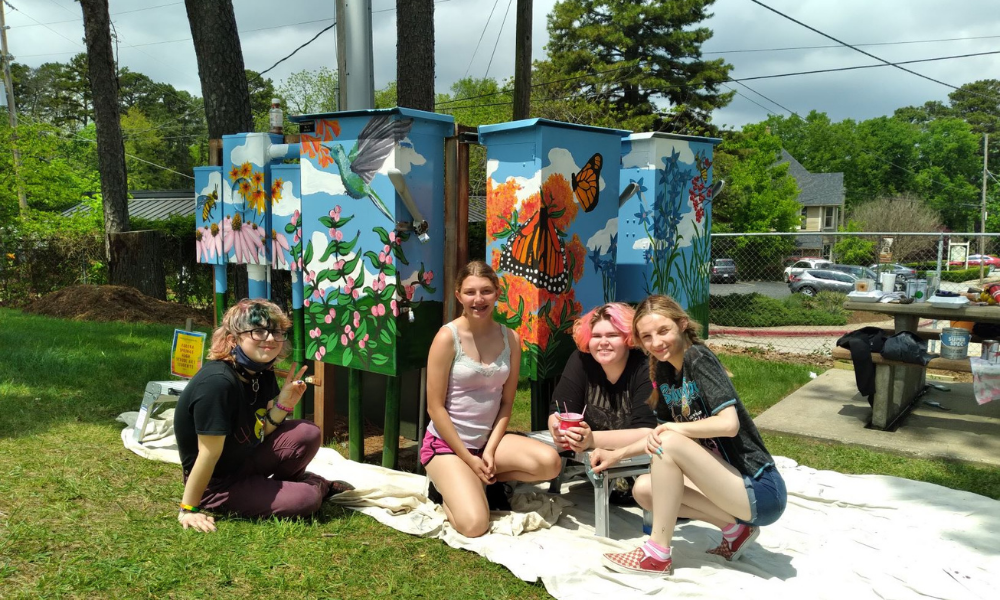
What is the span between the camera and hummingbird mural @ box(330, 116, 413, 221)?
3.69m

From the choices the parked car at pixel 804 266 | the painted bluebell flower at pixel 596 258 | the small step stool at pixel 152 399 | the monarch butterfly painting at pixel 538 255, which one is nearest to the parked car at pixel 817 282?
the parked car at pixel 804 266

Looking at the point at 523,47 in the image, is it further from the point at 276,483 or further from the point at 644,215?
the point at 276,483

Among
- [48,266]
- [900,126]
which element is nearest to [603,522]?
[48,266]

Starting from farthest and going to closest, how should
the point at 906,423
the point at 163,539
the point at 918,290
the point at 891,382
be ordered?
the point at 918,290 < the point at 906,423 < the point at 891,382 < the point at 163,539

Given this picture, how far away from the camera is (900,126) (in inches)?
Answer: 2746

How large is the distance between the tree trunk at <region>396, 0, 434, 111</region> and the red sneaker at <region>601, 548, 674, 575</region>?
4999 mm

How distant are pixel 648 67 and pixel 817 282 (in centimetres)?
871

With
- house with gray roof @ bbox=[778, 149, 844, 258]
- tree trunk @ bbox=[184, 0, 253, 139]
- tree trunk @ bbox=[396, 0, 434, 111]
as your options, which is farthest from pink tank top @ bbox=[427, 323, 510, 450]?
house with gray roof @ bbox=[778, 149, 844, 258]

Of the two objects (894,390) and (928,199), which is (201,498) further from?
(928,199)

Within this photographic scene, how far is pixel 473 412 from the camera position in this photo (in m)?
3.42

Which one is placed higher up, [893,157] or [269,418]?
[893,157]

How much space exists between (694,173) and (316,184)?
8.37ft

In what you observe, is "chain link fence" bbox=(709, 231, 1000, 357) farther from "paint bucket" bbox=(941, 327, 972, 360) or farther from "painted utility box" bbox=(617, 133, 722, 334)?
"painted utility box" bbox=(617, 133, 722, 334)

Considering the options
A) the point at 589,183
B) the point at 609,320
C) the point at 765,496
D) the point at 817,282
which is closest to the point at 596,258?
the point at 589,183
